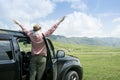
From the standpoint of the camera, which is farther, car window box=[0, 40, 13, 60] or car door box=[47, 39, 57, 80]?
car door box=[47, 39, 57, 80]

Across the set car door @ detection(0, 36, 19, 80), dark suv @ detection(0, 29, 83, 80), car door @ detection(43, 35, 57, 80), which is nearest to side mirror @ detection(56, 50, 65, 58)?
dark suv @ detection(0, 29, 83, 80)

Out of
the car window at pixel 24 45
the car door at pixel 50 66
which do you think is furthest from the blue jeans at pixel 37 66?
the car window at pixel 24 45

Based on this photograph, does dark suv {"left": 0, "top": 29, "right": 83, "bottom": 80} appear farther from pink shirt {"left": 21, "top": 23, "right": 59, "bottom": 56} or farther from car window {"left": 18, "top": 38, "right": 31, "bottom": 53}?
pink shirt {"left": 21, "top": 23, "right": 59, "bottom": 56}

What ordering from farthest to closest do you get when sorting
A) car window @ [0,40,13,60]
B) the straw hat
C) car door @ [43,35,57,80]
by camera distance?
car door @ [43,35,57,80], the straw hat, car window @ [0,40,13,60]

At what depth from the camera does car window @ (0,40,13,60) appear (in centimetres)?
838

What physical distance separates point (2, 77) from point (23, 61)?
1.47 metres

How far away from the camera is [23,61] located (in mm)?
9617

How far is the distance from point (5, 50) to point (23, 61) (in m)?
1.18

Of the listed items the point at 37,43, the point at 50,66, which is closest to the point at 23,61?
the point at 37,43

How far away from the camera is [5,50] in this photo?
8.54m

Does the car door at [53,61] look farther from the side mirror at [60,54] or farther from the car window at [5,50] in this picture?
the car window at [5,50]

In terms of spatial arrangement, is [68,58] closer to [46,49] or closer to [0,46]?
[46,49]

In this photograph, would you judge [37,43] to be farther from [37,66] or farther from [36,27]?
[37,66]

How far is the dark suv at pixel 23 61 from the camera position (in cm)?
844
